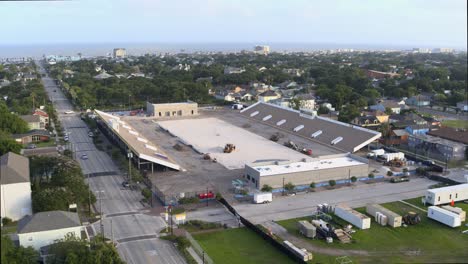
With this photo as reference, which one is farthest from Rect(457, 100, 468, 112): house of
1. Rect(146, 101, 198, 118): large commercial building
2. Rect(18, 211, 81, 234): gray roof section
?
Rect(18, 211, 81, 234): gray roof section

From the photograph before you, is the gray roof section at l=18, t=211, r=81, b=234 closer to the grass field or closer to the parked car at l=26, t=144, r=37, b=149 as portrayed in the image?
the grass field

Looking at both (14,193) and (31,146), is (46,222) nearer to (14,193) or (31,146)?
(14,193)

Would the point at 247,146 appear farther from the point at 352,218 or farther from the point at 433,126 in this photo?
the point at 433,126

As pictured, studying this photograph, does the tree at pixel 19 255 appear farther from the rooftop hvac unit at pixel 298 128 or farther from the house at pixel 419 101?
the house at pixel 419 101

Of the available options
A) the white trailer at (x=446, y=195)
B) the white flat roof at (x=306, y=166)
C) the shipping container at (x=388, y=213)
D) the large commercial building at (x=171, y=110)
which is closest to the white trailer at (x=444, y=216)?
the white trailer at (x=446, y=195)

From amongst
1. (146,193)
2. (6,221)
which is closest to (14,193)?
(6,221)

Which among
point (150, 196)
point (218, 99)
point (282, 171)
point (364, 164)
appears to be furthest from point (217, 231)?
point (218, 99)

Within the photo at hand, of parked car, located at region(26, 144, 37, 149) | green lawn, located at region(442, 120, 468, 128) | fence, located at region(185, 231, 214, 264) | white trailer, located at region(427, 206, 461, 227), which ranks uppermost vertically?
green lawn, located at region(442, 120, 468, 128)
